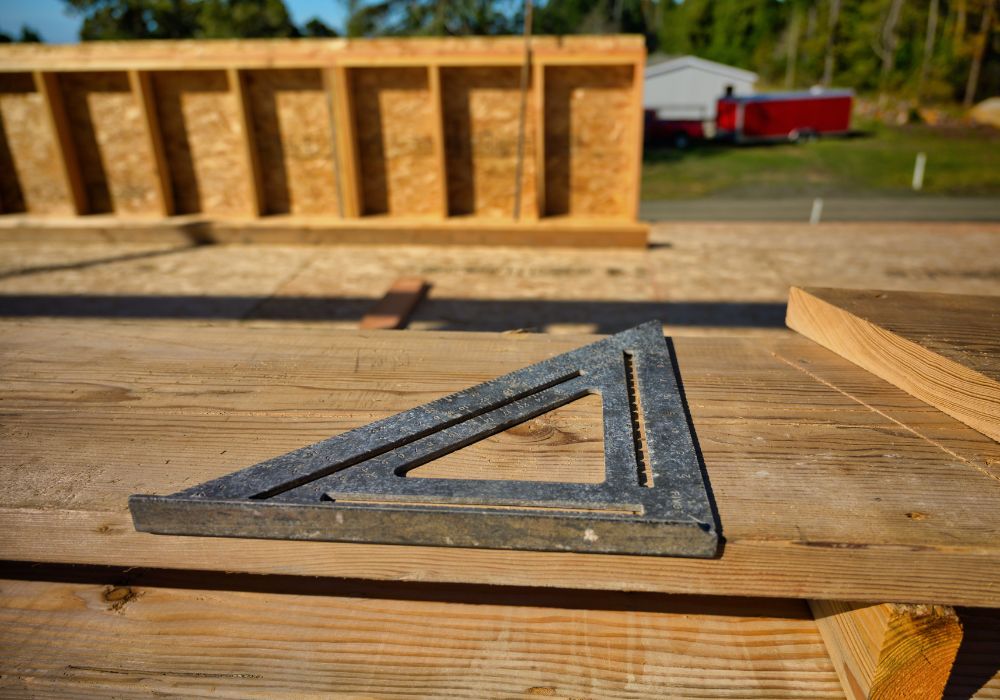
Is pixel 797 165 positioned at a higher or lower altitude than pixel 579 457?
lower

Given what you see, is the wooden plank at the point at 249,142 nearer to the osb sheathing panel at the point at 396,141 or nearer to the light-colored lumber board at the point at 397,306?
the osb sheathing panel at the point at 396,141

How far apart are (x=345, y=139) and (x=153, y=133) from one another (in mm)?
1994

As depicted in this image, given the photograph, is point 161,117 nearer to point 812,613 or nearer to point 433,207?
point 433,207

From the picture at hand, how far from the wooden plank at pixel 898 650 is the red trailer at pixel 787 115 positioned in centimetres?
3182

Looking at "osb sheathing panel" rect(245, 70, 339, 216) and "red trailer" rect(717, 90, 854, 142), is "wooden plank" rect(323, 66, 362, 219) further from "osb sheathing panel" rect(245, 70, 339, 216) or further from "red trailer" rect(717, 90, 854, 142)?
"red trailer" rect(717, 90, 854, 142)

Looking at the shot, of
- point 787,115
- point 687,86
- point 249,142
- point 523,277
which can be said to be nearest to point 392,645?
point 523,277

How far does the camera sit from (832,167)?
76.0 ft

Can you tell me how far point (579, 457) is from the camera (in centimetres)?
125

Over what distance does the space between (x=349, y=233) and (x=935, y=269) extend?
17.3 ft

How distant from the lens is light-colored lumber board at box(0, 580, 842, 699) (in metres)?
Answer: 1.18

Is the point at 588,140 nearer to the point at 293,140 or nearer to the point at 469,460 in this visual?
the point at 293,140

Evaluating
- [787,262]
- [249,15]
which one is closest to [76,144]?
[787,262]

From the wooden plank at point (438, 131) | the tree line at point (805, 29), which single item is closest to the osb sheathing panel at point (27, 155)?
the wooden plank at point (438, 131)

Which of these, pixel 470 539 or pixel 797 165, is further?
pixel 797 165
